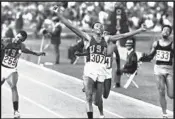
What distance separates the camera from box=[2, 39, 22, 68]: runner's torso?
1152 centimetres

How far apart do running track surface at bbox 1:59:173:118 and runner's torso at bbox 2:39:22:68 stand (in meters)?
1.82

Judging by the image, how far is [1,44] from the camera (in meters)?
11.5

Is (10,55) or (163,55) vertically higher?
(10,55)

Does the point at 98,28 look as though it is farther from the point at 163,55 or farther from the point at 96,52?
the point at 163,55

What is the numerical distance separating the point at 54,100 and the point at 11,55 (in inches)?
145

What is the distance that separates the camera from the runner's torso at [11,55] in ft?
37.8

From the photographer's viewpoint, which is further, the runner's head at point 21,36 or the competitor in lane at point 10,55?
the competitor in lane at point 10,55

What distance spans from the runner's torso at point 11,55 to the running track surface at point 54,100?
5.96ft

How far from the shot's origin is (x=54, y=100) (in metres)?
15.1

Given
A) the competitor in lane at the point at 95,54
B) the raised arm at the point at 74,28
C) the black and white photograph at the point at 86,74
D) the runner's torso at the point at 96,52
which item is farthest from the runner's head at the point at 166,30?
the raised arm at the point at 74,28

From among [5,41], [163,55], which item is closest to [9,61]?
[5,41]

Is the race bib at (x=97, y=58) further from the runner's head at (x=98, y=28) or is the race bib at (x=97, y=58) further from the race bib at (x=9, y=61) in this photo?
the race bib at (x=9, y=61)

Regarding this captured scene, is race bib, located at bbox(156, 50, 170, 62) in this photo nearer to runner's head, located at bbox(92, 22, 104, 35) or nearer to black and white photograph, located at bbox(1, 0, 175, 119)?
black and white photograph, located at bbox(1, 0, 175, 119)

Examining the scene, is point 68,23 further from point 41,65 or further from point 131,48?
point 41,65
